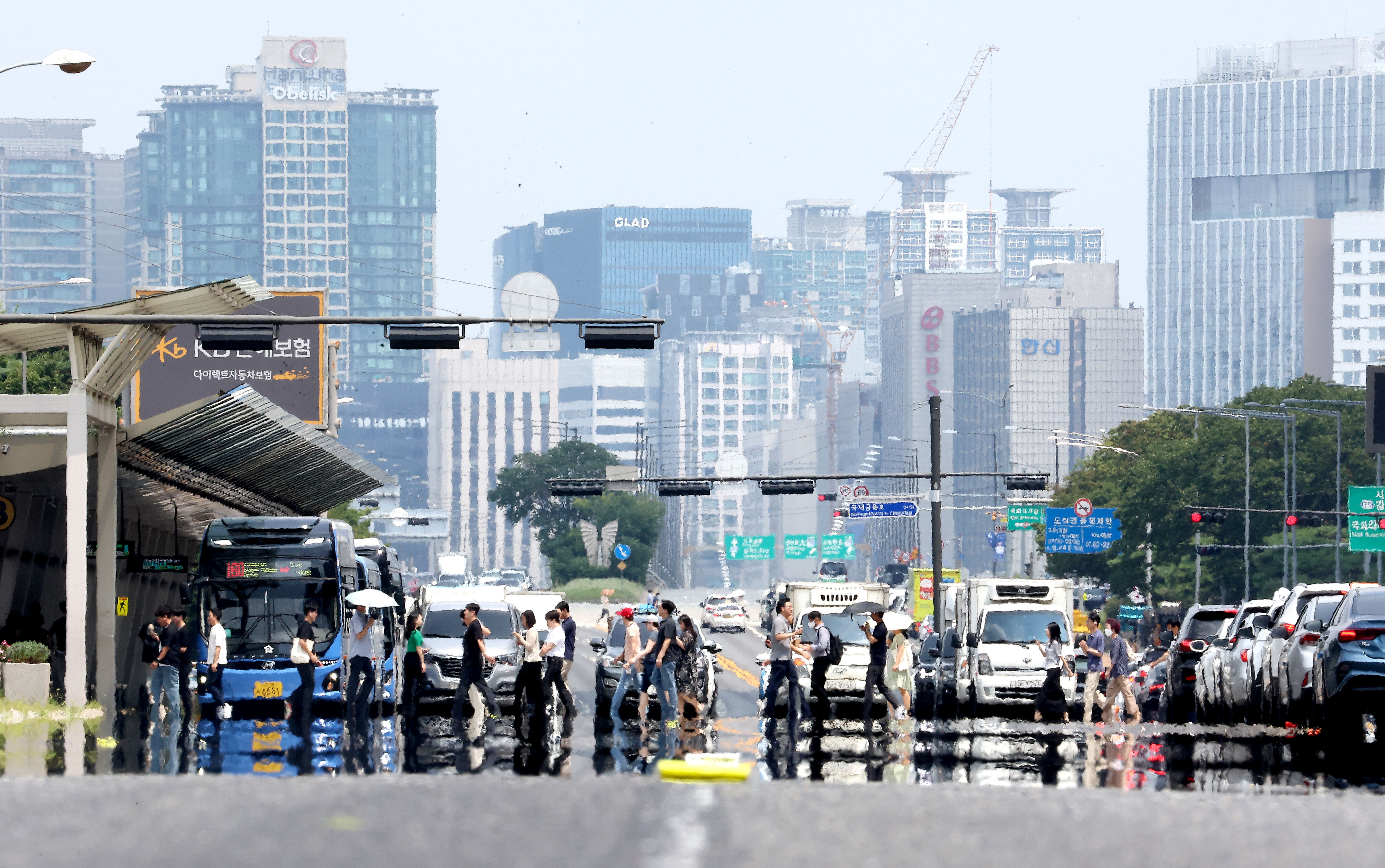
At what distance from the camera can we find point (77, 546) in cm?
2938

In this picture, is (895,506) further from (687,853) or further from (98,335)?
(687,853)

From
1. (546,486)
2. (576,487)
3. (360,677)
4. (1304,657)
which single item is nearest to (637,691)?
(360,677)

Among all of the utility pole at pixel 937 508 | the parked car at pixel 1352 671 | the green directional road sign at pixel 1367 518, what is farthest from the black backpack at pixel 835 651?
the green directional road sign at pixel 1367 518

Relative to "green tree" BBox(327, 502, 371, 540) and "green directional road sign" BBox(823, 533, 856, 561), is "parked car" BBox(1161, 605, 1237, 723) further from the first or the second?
"green directional road sign" BBox(823, 533, 856, 561)

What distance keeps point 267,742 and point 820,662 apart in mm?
9682

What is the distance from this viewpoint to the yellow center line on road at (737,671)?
4653 centimetres

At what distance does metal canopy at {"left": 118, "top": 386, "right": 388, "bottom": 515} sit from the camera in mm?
32625

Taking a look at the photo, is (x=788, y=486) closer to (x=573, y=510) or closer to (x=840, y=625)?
(x=840, y=625)

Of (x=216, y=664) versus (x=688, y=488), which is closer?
(x=216, y=664)

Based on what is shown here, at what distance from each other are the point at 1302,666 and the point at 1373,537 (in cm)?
4703

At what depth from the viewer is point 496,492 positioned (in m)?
165

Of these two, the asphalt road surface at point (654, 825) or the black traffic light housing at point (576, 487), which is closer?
the asphalt road surface at point (654, 825)

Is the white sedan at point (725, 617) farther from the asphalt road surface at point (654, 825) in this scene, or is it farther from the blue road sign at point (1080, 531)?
the asphalt road surface at point (654, 825)

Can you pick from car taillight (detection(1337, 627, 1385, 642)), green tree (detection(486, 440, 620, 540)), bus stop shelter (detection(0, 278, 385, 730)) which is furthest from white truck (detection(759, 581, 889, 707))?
green tree (detection(486, 440, 620, 540))
